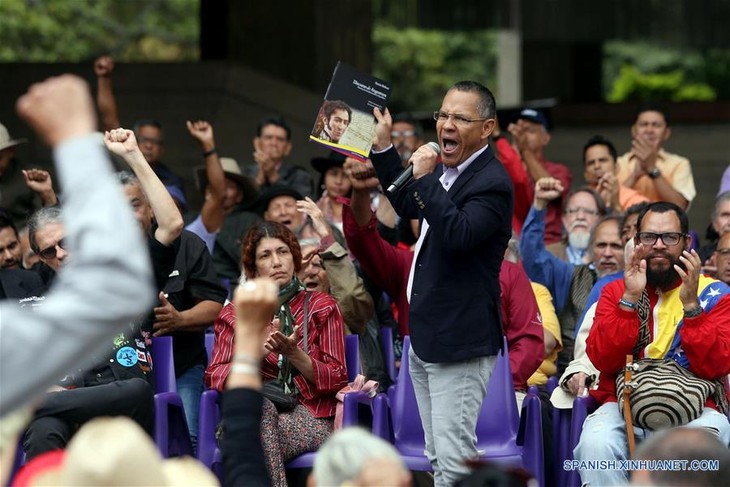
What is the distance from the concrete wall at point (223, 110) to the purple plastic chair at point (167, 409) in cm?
507

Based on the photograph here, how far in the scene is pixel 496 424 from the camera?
20.7ft

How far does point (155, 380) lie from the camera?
650cm

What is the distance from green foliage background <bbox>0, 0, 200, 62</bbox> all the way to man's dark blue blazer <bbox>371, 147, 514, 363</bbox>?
73.4 feet

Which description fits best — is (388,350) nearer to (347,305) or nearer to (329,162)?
(347,305)

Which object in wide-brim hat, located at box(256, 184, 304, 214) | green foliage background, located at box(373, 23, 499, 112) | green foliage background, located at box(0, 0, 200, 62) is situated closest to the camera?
wide-brim hat, located at box(256, 184, 304, 214)

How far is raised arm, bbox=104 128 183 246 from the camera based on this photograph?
503cm

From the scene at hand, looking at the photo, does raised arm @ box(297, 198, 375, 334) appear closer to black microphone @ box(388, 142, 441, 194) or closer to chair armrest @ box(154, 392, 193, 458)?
chair armrest @ box(154, 392, 193, 458)

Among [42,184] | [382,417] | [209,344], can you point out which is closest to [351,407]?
[382,417]

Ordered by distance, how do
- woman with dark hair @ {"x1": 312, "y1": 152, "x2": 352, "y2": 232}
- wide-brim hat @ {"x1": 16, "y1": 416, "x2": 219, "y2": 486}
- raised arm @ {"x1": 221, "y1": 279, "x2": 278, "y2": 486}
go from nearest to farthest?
wide-brim hat @ {"x1": 16, "y1": 416, "x2": 219, "y2": 486} < raised arm @ {"x1": 221, "y1": 279, "x2": 278, "y2": 486} < woman with dark hair @ {"x1": 312, "y1": 152, "x2": 352, "y2": 232}

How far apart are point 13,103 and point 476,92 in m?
7.60

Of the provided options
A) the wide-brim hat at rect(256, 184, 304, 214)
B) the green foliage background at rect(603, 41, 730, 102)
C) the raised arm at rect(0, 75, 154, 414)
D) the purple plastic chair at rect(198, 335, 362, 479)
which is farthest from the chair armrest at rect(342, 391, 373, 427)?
the green foliage background at rect(603, 41, 730, 102)

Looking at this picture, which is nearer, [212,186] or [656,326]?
[656,326]

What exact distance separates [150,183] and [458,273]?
1211mm

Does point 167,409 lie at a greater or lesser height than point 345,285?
lesser
